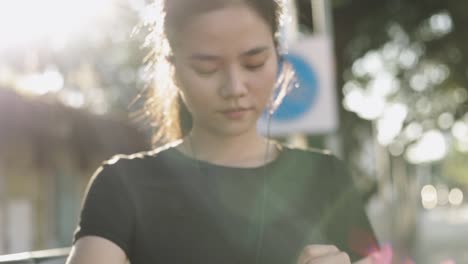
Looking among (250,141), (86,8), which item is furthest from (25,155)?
(250,141)

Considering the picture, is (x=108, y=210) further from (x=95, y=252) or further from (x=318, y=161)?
(x=318, y=161)

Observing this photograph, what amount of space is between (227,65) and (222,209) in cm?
28

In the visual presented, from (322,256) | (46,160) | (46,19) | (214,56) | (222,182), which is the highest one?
(46,19)

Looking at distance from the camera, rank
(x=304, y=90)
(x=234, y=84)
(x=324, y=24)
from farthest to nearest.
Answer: (x=324, y=24)
(x=304, y=90)
(x=234, y=84)

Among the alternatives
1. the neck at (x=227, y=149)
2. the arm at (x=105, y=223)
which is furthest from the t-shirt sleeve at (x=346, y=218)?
the arm at (x=105, y=223)

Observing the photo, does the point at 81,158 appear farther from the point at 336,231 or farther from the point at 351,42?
the point at 336,231

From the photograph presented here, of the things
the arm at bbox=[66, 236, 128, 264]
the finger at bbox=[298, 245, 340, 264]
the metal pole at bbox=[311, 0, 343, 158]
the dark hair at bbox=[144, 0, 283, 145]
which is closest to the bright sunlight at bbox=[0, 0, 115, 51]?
the metal pole at bbox=[311, 0, 343, 158]

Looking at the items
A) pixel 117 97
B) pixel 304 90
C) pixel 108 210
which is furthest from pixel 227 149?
pixel 117 97

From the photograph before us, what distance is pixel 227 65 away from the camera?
69.9 inches

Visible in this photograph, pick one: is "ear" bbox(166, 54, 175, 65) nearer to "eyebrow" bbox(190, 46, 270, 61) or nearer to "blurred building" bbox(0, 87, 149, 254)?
"eyebrow" bbox(190, 46, 270, 61)

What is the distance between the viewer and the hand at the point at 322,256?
164 centimetres

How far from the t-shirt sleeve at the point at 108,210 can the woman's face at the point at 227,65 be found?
20 cm

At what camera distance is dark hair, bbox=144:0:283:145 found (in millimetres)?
1794

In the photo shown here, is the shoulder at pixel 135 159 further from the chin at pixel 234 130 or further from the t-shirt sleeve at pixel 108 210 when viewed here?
the chin at pixel 234 130
